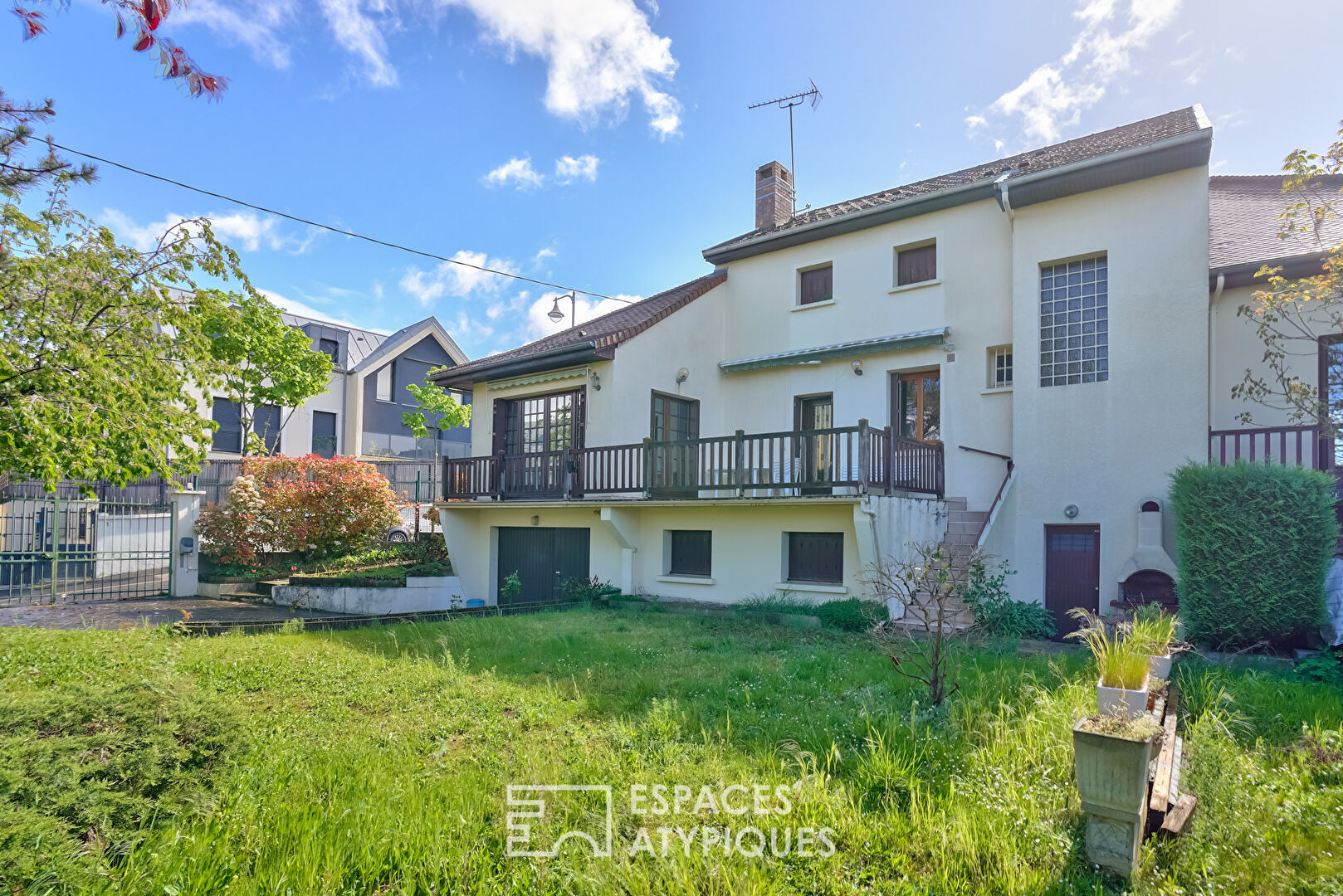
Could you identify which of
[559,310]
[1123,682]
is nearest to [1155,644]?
[1123,682]

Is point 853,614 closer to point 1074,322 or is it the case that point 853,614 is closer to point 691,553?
point 691,553

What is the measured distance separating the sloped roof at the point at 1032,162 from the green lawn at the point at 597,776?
27.2 ft

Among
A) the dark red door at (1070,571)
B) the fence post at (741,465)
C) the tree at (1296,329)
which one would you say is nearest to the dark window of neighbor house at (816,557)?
the fence post at (741,465)

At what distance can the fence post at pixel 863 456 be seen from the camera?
399 inches

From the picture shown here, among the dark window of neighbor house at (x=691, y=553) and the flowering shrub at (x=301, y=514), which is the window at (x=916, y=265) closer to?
the dark window of neighbor house at (x=691, y=553)

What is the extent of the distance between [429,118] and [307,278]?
23.9 ft

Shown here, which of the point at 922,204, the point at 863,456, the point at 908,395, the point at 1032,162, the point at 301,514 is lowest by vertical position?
the point at 301,514

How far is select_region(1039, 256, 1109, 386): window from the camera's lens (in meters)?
10.7

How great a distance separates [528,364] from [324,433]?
18698 millimetres

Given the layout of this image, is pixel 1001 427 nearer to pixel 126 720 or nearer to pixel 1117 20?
pixel 1117 20

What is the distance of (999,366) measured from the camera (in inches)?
476

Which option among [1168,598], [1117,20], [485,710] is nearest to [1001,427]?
[1168,598]

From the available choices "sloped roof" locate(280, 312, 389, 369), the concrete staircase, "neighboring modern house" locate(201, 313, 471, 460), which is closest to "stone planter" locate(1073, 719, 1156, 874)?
the concrete staircase

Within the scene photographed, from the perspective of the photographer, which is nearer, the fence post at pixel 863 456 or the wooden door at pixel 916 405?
the fence post at pixel 863 456
